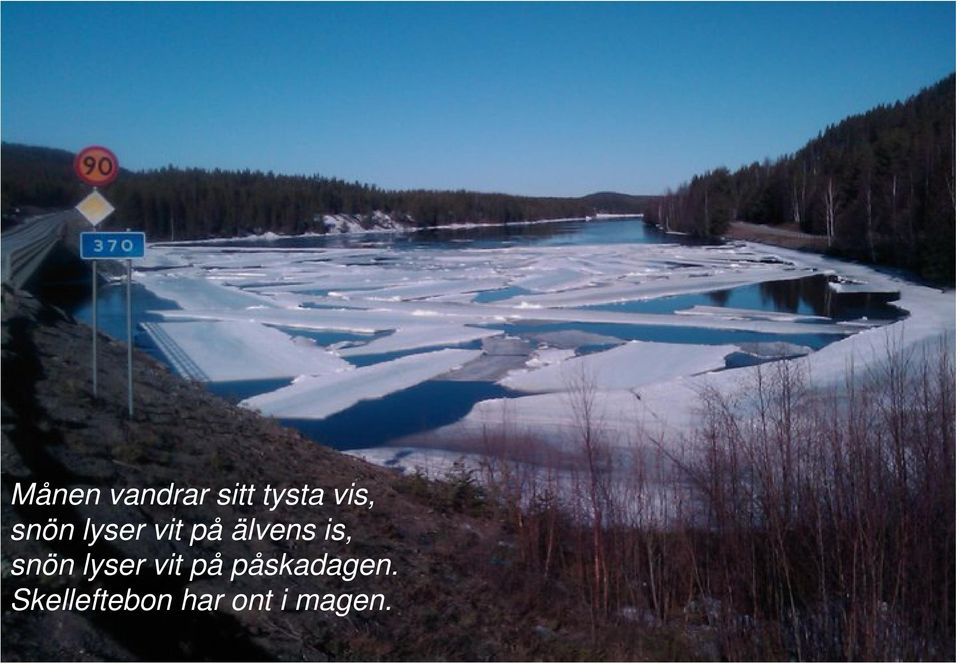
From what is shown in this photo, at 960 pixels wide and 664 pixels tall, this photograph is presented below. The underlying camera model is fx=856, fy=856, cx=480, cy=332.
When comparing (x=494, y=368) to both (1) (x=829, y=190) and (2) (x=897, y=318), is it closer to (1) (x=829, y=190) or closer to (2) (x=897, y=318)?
(2) (x=897, y=318)

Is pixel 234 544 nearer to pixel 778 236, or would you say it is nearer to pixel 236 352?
pixel 236 352

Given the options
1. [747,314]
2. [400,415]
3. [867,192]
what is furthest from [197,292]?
[867,192]

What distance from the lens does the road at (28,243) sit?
34.4 ft

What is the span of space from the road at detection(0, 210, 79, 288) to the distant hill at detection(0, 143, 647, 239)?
1.76ft

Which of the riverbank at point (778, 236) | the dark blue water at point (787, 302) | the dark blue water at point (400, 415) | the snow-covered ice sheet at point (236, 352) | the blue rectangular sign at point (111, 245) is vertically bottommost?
the dark blue water at point (400, 415)

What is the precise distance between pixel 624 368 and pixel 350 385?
4.17 metres

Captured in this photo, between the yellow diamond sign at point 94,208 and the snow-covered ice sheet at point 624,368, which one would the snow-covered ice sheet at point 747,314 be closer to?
the snow-covered ice sheet at point 624,368

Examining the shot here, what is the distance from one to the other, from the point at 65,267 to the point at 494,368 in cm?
1139

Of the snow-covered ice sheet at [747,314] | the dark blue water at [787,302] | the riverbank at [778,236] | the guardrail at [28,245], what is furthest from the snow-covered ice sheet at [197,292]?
the riverbank at [778,236]

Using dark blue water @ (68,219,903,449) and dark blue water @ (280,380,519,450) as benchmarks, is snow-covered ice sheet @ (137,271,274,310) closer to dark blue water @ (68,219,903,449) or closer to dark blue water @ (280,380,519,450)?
dark blue water @ (68,219,903,449)

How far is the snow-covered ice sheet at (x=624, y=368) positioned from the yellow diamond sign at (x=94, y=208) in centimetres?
677

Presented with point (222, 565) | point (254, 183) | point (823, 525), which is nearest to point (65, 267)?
point (222, 565)

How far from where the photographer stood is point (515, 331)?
56.1ft

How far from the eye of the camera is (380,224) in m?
82.1
